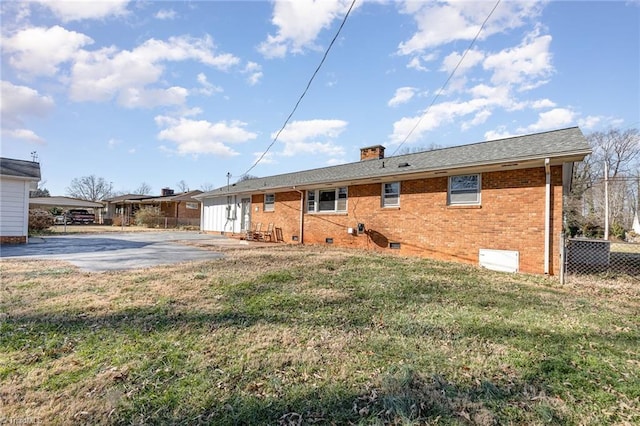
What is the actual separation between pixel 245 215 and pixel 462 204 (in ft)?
42.0

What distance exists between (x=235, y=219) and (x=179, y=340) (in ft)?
52.9

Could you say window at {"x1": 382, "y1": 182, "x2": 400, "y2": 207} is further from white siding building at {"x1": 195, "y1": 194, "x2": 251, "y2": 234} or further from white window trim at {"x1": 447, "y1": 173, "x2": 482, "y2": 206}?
white siding building at {"x1": 195, "y1": 194, "x2": 251, "y2": 234}

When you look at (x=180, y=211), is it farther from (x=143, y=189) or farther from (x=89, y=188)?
(x=143, y=189)

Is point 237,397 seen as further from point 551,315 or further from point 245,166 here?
point 245,166

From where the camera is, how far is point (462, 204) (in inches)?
357

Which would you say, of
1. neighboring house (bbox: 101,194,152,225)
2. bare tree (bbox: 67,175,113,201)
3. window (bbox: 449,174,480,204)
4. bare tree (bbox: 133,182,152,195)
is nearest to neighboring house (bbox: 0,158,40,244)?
window (bbox: 449,174,480,204)

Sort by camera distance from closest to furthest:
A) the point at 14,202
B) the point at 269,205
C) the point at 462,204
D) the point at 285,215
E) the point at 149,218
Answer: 1. the point at 462,204
2. the point at 14,202
3. the point at 285,215
4. the point at 269,205
5. the point at 149,218

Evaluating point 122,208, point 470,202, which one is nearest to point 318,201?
point 470,202

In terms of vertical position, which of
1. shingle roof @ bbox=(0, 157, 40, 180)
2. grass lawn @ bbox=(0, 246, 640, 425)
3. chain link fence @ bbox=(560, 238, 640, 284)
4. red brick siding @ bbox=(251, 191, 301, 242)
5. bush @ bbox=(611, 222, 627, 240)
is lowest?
grass lawn @ bbox=(0, 246, 640, 425)

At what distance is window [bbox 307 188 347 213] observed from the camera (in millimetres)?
12844

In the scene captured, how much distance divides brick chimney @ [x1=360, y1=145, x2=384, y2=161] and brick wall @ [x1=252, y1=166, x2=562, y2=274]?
4259 millimetres

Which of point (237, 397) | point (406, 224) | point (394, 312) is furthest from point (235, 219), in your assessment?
point (237, 397)

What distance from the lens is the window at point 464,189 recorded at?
29.1 feet

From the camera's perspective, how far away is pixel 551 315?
4.47 meters
